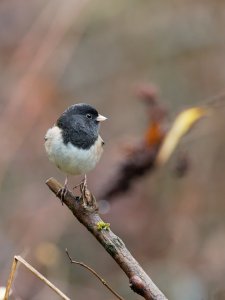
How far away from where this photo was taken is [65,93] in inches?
210

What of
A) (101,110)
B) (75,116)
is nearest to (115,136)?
(101,110)

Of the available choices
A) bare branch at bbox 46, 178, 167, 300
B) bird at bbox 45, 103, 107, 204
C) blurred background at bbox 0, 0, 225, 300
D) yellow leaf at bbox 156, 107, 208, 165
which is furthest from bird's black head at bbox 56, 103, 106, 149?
blurred background at bbox 0, 0, 225, 300

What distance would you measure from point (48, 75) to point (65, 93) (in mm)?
248

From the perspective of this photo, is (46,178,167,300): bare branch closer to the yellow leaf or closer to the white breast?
the white breast

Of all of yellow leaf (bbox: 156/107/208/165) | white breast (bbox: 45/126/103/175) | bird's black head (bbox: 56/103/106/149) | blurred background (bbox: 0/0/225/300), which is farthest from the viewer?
blurred background (bbox: 0/0/225/300)

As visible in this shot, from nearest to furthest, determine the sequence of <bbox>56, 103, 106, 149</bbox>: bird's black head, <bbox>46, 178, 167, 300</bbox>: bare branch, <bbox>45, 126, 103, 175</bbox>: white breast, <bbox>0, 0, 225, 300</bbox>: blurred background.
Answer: <bbox>46, 178, 167, 300</bbox>: bare branch, <bbox>45, 126, 103, 175</bbox>: white breast, <bbox>56, 103, 106, 149</bbox>: bird's black head, <bbox>0, 0, 225, 300</bbox>: blurred background

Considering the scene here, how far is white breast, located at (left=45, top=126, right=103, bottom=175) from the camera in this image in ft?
8.47

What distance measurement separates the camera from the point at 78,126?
8.84 ft

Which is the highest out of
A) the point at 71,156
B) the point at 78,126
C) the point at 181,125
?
the point at 181,125

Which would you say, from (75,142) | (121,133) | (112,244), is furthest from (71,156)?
(121,133)

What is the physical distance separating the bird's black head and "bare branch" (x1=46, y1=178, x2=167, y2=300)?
0.55 metres

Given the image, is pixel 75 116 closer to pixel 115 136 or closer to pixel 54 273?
pixel 54 273

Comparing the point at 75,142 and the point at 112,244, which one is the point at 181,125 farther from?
the point at 112,244

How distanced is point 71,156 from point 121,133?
2948mm
